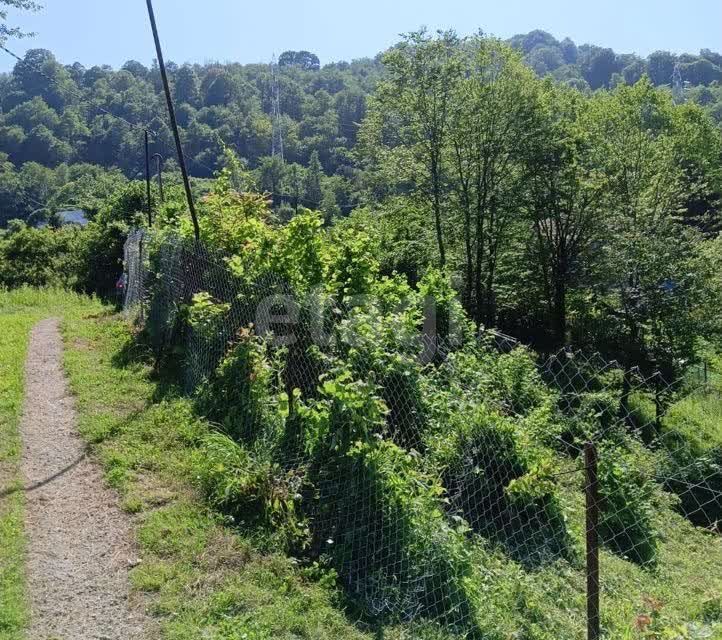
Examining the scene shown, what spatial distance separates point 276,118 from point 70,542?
223 ft

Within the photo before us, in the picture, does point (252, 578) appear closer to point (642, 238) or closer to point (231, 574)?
point (231, 574)

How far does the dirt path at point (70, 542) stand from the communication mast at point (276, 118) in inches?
2105

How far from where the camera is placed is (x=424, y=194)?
62.5ft

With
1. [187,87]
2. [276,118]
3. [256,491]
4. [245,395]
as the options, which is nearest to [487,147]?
[245,395]

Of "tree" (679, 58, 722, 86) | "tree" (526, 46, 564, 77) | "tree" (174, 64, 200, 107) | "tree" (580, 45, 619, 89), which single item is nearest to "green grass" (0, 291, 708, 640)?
"tree" (174, 64, 200, 107)

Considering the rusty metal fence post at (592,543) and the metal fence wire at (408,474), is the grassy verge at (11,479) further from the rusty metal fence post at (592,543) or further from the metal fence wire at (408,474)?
the rusty metal fence post at (592,543)

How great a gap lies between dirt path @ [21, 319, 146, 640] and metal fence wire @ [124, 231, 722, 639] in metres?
0.79

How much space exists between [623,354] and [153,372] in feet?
44.3

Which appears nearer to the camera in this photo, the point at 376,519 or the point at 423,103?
the point at 376,519

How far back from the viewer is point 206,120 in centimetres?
5947

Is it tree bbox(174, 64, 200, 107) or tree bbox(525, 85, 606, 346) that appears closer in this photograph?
tree bbox(525, 85, 606, 346)

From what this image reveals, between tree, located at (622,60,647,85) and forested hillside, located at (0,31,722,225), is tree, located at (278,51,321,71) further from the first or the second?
tree, located at (622,60,647,85)

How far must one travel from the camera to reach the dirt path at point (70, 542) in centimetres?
333

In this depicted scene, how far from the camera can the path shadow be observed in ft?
15.0
